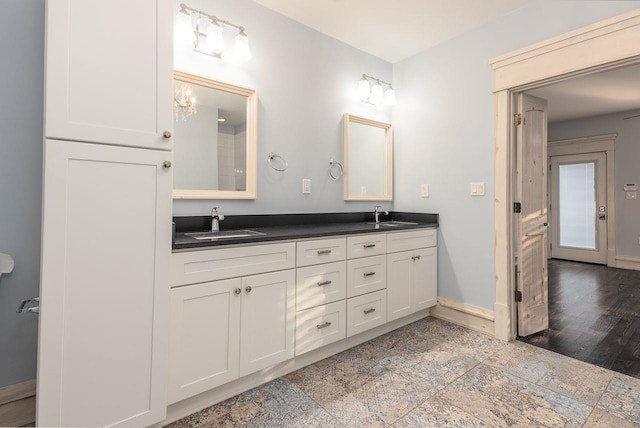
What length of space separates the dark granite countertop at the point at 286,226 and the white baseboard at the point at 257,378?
778 mm

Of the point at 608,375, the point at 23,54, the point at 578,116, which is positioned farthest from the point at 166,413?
the point at 578,116

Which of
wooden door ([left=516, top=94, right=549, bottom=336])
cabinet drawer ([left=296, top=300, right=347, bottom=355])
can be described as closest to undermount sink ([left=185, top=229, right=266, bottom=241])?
cabinet drawer ([left=296, top=300, right=347, bottom=355])

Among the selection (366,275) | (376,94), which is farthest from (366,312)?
(376,94)

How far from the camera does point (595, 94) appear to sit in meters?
4.39


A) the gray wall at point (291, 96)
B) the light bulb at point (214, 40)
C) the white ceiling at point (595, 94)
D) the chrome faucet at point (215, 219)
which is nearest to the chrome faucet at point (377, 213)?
the gray wall at point (291, 96)

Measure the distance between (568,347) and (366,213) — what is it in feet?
6.07

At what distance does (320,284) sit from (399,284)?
0.84 m

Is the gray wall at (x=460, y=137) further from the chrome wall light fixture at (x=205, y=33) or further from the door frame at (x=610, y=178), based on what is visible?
the door frame at (x=610, y=178)

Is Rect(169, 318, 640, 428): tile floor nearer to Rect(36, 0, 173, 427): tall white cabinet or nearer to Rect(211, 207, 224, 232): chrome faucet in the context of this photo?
Rect(36, 0, 173, 427): tall white cabinet

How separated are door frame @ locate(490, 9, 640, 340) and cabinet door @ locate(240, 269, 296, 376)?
5.54 feet

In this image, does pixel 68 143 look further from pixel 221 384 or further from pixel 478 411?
pixel 478 411

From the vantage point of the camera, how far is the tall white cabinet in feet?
4.01

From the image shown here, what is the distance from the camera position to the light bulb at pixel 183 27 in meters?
2.02

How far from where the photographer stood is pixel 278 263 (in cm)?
187
